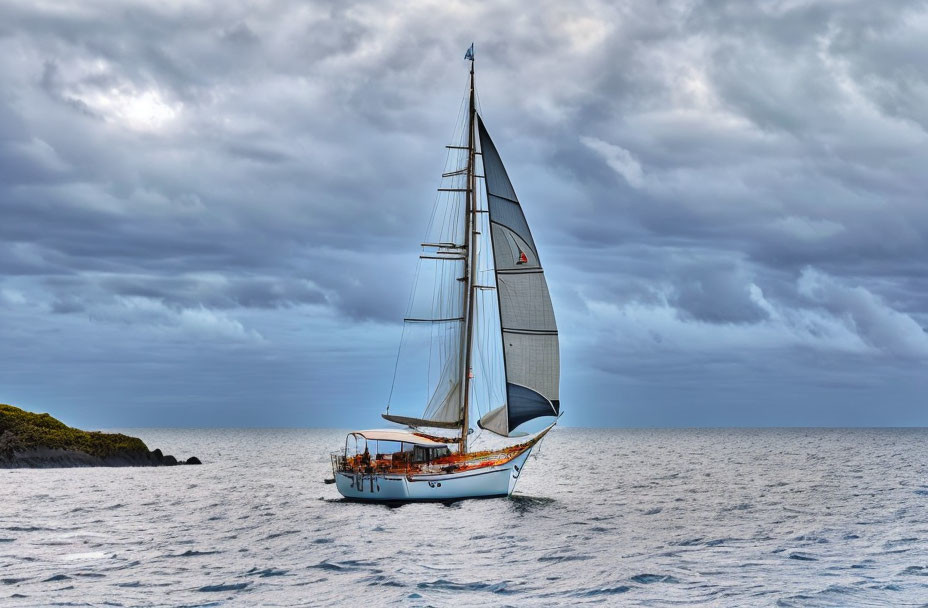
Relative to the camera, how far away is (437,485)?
58.6 metres

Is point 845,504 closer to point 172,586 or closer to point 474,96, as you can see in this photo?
point 474,96

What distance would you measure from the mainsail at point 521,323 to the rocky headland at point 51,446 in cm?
6109

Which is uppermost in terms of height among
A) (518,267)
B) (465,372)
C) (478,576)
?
(518,267)

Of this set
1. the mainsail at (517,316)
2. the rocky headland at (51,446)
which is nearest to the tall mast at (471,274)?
the mainsail at (517,316)

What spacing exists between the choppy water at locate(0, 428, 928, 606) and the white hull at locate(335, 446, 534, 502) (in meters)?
0.86

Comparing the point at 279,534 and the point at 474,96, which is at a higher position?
the point at 474,96

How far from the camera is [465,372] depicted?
63.8 m

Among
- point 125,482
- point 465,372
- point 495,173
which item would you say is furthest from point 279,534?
point 125,482

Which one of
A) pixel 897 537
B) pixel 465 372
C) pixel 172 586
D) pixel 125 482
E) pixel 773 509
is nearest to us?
pixel 172 586

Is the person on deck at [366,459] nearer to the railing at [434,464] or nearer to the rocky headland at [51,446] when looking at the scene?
the railing at [434,464]

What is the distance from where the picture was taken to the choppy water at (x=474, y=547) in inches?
1240

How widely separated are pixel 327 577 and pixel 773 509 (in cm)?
3426

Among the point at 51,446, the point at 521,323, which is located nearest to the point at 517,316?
the point at 521,323

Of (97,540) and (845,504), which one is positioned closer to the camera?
(97,540)
